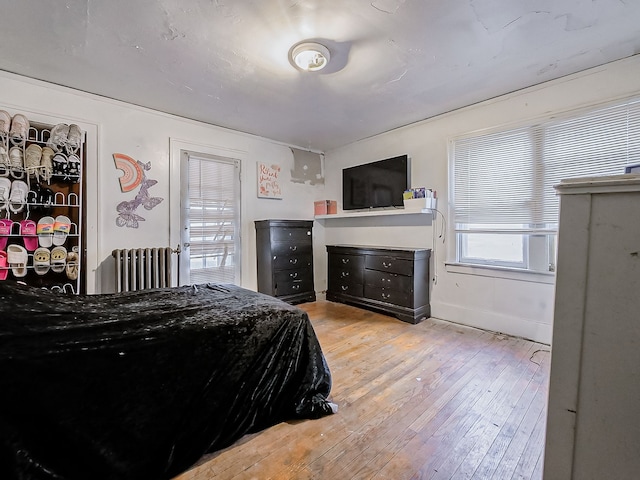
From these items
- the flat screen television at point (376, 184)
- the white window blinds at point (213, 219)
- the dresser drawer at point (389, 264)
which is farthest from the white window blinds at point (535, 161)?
the white window blinds at point (213, 219)

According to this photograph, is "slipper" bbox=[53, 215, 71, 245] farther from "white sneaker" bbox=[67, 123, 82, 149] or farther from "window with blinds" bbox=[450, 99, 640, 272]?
"window with blinds" bbox=[450, 99, 640, 272]

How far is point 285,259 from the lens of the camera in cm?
415

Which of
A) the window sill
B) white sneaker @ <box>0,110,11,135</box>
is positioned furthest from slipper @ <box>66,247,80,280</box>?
the window sill

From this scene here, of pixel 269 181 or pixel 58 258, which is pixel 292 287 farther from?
pixel 58 258

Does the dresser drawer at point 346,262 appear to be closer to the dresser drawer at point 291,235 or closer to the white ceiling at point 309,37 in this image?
the dresser drawer at point 291,235

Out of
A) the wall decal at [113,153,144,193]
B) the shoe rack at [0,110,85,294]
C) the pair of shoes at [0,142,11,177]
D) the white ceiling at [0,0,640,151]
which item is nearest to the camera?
the white ceiling at [0,0,640,151]

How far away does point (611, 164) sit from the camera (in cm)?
246

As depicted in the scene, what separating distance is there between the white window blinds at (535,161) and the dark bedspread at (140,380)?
2529 mm

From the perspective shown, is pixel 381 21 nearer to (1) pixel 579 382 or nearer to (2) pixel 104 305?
(1) pixel 579 382

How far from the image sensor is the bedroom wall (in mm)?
2689

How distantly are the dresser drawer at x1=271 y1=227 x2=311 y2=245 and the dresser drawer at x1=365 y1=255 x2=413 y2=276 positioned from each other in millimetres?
1008

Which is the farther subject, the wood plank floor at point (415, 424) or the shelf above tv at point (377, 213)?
the shelf above tv at point (377, 213)

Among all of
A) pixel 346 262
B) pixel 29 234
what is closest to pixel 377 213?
pixel 346 262

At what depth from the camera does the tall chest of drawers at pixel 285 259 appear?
159 inches
